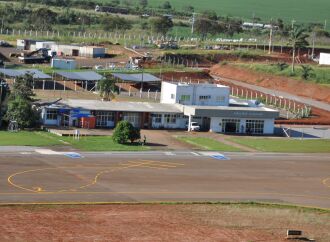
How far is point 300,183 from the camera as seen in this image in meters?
67.5

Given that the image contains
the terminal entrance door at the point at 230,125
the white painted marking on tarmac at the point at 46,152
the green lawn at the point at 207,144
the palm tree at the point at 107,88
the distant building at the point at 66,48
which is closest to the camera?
the white painted marking on tarmac at the point at 46,152

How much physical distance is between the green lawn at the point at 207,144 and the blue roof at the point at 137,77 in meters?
31.8

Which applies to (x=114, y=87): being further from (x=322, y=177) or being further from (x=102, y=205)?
(x=102, y=205)

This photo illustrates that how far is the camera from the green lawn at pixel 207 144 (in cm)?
8110

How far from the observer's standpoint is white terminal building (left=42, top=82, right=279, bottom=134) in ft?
291

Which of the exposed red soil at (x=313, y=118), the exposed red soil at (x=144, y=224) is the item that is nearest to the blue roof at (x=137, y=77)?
the exposed red soil at (x=313, y=118)

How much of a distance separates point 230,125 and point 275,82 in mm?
42629

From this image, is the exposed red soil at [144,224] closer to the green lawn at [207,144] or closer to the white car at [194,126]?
the green lawn at [207,144]

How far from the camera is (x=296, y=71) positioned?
136250 mm

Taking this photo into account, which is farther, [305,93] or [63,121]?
[305,93]

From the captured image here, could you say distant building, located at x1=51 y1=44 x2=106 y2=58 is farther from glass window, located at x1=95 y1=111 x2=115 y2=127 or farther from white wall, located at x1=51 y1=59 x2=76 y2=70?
glass window, located at x1=95 y1=111 x2=115 y2=127

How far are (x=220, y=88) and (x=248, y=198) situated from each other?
130 feet

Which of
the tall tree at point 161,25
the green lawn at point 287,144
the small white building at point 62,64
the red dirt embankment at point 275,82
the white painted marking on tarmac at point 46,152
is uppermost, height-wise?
the tall tree at point 161,25

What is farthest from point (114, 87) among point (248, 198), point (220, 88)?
point (248, 198)
